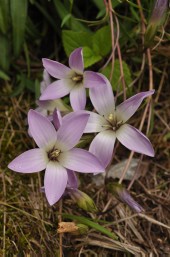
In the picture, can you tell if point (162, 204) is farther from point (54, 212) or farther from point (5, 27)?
point (5, 27)

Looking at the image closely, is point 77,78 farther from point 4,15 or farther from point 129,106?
point 4,15

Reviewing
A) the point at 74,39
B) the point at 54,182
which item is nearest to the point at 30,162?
the point at 54,182

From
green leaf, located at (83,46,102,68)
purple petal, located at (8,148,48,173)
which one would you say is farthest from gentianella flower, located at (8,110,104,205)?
green leaf, located at (83,46,102,68)

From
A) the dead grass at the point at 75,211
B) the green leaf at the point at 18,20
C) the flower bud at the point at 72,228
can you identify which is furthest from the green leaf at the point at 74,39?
the flower bud at the point at 72,228

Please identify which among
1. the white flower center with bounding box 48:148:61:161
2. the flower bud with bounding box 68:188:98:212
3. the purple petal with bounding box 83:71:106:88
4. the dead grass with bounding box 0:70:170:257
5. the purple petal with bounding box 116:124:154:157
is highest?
the purple petal with bounding box 83:71:106:88

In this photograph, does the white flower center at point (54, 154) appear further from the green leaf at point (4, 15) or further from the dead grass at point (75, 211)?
the green leaf at point (4, 15)

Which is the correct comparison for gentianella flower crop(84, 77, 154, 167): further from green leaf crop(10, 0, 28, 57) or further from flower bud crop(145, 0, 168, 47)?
green leaf crop(10, 0, 28, 57)
